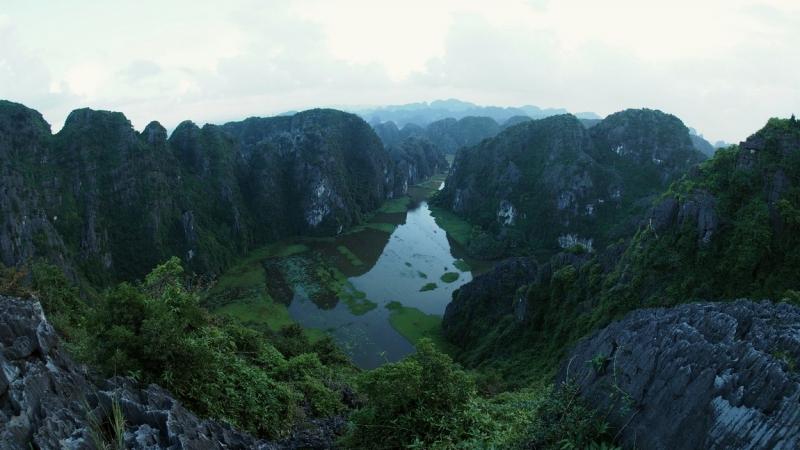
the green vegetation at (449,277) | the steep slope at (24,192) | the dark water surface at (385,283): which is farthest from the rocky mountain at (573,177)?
the steep slope at (24,192)

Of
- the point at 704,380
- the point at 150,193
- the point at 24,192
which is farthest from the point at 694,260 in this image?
the point at 150,193

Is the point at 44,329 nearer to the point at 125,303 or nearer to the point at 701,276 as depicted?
the point at 125,303

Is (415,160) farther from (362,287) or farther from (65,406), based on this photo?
(65,406)

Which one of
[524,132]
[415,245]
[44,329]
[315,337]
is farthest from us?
[524,132]

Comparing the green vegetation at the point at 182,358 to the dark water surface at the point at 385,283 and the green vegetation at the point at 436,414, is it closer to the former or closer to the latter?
the green vegetation at the point at 436,414

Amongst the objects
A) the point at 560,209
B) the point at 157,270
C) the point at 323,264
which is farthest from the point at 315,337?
the point at 560,209
